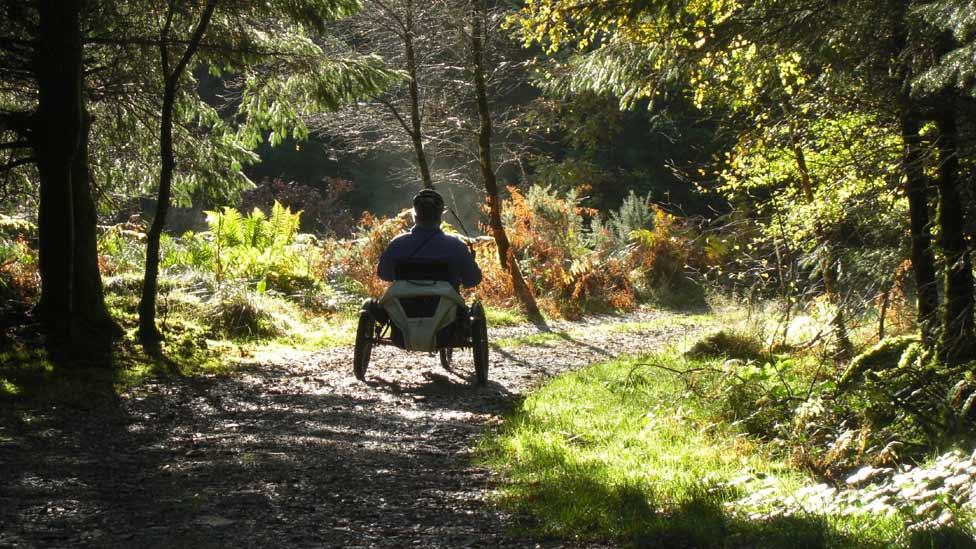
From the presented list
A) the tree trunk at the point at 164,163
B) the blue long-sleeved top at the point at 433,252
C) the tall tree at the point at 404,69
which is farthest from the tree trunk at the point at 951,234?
the tall tree at the point at 404,69

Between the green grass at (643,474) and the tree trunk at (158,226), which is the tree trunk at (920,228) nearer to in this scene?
the green grass at (643,474)

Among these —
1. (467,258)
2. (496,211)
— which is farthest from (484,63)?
(467,258)

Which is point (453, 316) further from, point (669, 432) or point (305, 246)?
point (305, 246)

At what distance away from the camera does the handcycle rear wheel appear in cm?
911

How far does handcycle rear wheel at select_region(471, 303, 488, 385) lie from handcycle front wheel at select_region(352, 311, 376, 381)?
0.98 meters

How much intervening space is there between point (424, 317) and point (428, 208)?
3.58 feet

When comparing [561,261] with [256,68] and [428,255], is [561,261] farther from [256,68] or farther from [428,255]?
[428,255]

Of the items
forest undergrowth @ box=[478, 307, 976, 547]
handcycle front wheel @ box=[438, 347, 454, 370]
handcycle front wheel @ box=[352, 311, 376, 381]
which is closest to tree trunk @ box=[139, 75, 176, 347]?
handcycle front wheel @ box=[352, 311, 376, 381]

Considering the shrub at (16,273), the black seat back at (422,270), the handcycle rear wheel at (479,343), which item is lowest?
the handcycle rear wheel at (479,343)

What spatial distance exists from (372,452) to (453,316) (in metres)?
2.90

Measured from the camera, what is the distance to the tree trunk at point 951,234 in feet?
22.7

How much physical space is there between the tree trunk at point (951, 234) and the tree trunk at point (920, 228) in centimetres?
14

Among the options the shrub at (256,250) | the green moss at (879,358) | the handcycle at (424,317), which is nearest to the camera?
the green moss at (879,358)

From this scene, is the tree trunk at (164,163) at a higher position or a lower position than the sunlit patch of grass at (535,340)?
higher
